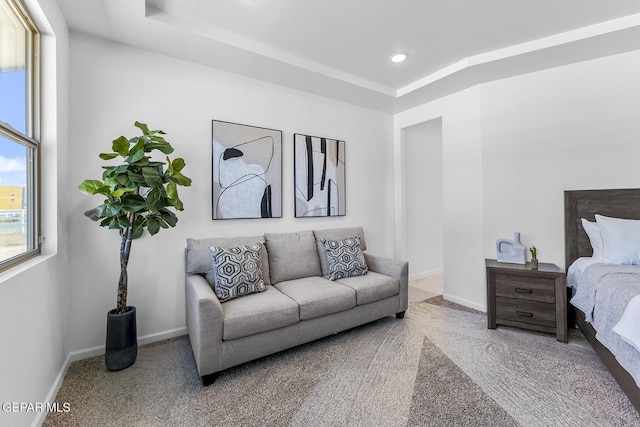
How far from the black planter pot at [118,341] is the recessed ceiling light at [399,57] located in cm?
334

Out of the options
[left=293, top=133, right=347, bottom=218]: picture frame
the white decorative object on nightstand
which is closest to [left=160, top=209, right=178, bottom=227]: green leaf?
[left=293, top=133, right=347, bottom=218]: picture frame

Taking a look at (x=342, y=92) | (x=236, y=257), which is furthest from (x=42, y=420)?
A: (x=342, y=92)

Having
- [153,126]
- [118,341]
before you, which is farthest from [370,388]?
[153,126]

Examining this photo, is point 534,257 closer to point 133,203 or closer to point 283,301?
point 283,301

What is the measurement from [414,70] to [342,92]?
2.83 ft

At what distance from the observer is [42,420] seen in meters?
1.55

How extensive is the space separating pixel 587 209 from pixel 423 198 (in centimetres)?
213

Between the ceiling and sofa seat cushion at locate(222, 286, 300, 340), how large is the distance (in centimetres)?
223

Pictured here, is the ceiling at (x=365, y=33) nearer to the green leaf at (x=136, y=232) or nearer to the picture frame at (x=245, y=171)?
the picture frame at (x=245, y=171)

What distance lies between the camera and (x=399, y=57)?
2852 mm

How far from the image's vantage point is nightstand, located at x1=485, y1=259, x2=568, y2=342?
96.7 inches

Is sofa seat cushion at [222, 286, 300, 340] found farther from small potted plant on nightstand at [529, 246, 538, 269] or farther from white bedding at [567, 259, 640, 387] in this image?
small potted plant on nightstand at [529, 246, 538, 269]

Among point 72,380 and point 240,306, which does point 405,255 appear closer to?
point 240,306

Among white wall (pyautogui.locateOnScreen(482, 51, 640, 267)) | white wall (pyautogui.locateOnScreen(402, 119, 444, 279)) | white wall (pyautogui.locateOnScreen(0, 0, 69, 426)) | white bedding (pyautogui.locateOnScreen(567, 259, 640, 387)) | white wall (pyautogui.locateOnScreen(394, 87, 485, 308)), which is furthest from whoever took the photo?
white wall (pyautogui.locateOnScreen(402, 119, 444, 279))
